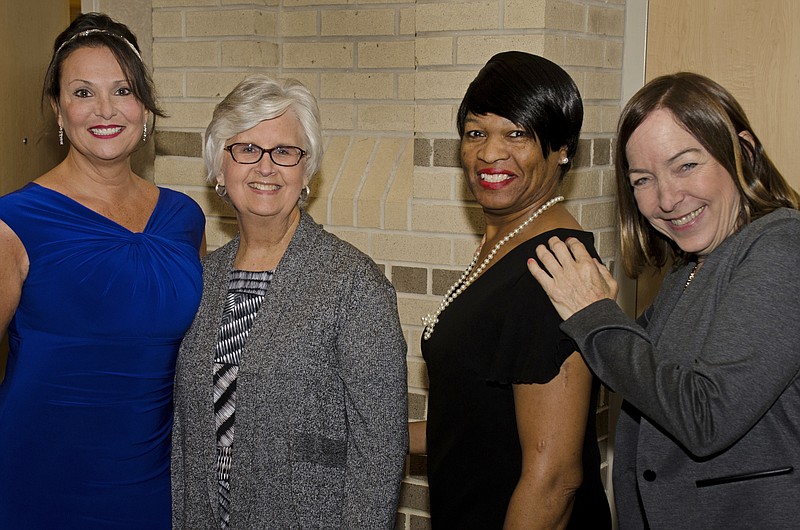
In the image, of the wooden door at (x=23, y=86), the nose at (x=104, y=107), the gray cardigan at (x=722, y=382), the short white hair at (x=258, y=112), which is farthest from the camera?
the wooden door at (x=23, y=86)

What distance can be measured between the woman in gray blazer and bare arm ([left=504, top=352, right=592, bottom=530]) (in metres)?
0.08

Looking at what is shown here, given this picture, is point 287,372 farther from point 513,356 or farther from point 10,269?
point 10,269

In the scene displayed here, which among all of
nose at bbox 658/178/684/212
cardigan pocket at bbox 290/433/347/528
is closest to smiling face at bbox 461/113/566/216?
nose at bbox 658/178/684/212

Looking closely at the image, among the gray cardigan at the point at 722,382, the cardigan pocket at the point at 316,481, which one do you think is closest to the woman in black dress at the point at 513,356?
the gray cardigan at the point at 722,382

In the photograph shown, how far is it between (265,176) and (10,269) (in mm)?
677

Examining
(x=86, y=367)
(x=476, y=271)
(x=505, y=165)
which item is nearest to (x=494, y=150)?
(x=505, y=165)

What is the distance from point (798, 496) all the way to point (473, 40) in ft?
6.46

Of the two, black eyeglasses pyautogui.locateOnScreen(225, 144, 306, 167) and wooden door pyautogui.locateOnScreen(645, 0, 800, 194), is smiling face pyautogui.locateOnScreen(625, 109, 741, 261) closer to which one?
black eyeglasses pyautogui.locateOnScreen(225, 144, 306, 167)

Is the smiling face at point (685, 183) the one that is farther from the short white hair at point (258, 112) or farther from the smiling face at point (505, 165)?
the short white hair at point (258, 112)

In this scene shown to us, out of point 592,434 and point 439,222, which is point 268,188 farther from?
point 439,222

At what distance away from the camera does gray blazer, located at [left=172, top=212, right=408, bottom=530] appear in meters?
2.20

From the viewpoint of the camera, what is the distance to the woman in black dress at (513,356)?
1932mm

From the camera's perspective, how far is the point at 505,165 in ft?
6.91

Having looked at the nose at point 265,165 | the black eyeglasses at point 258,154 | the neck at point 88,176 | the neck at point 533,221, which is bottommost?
the neck at point 533,221
